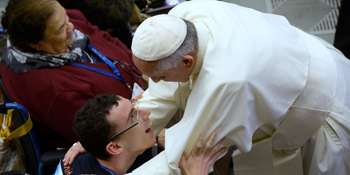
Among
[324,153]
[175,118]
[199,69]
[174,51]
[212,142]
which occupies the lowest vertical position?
[175,118]

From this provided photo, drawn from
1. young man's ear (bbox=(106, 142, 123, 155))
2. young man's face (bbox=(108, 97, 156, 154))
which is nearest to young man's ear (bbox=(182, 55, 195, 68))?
young man's face (bbox=(108, 97, 156, 154))

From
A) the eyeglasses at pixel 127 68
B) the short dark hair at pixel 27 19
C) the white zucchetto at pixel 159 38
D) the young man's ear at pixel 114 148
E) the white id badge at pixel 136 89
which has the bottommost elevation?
the white id badge at pixel 136 89

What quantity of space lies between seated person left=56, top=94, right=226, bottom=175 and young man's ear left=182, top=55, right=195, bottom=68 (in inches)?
14.9

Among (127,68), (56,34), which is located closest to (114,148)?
(56,34)

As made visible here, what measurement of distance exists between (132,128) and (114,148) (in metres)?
0.13

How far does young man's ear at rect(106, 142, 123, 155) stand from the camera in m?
1.54

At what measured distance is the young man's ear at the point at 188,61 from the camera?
129cm

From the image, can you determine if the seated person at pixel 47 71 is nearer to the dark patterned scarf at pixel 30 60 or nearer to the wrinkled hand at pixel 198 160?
the dark patterned scarf at pixel 30 60

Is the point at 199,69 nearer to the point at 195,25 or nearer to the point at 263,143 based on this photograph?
the point at 195,25

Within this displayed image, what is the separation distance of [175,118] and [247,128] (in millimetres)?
1222

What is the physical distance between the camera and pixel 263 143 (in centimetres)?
163

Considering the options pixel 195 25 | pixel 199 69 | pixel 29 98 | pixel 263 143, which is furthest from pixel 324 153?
pixel 29 98

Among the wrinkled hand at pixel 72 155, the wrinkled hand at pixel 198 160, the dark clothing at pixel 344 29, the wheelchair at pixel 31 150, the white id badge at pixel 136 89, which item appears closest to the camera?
the wrinkled hand at pixel 198 160

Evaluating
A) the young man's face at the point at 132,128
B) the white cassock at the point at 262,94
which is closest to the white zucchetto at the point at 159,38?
the white cassock at the point at 262,94
